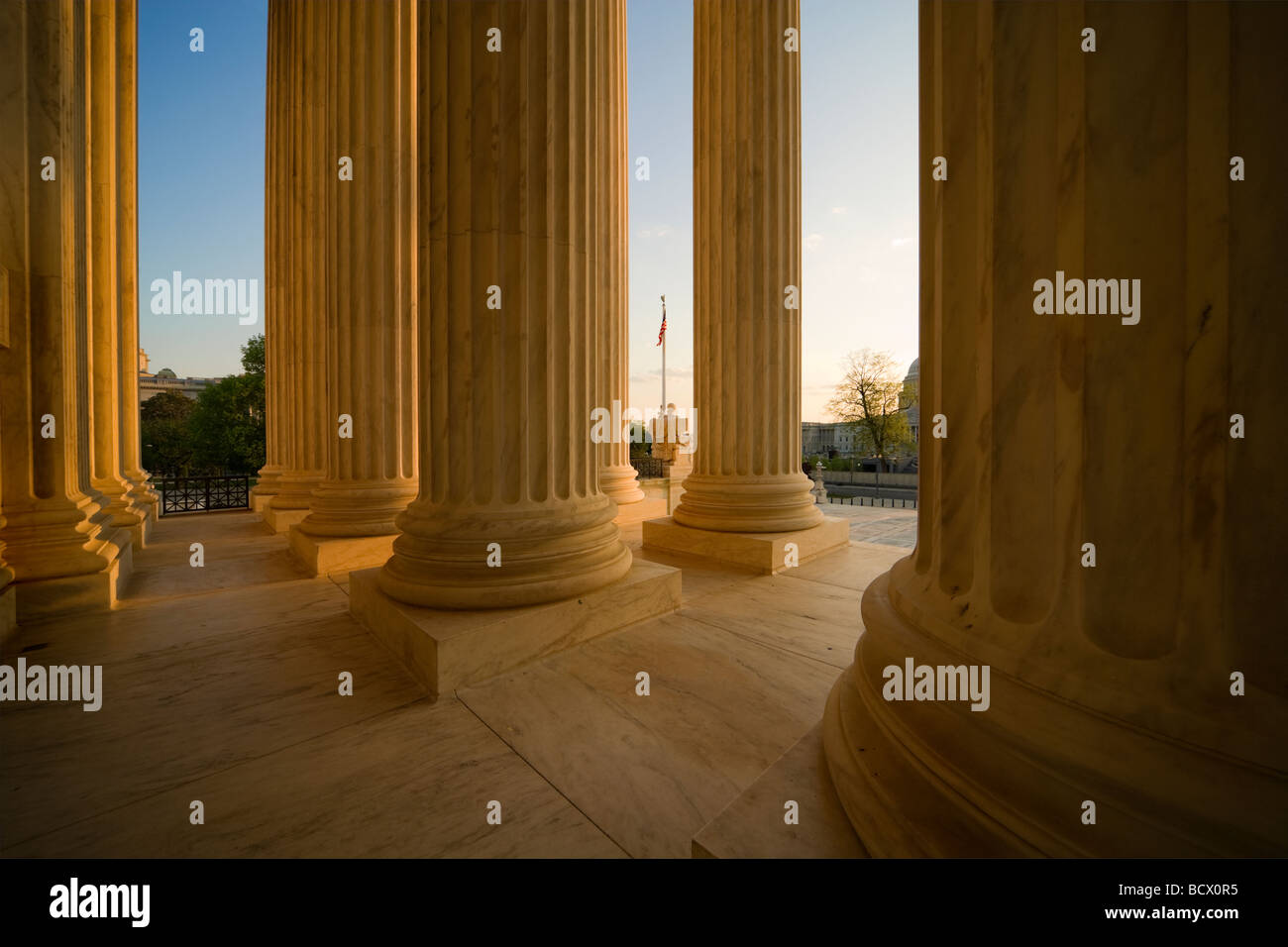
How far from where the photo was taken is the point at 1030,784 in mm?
3484

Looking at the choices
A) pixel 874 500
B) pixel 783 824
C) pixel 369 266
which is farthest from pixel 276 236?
pixel 874 500

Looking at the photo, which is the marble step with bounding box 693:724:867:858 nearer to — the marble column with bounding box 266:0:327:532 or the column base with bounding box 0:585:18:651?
the column base with bounding box 0:585:18:651

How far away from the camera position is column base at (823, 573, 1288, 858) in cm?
297

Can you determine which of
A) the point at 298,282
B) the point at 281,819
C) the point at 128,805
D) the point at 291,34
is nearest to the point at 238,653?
the point at 128,805

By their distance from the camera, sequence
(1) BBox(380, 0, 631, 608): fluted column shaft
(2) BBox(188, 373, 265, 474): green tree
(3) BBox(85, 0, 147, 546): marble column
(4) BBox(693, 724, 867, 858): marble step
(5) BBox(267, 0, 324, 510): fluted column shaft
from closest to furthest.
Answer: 1. (4) BBox(693, 724, 867, 858): marble step
2. (1) BBox(380, 0, 631, 608): fluted column shaft
3. (3) BBox(85, 0, 147, 546): marble column
4. (5) BBox(267, 0, 324, 510): fluted column shaft
5. (2) BBox(188, 373, 265, 474): green tree

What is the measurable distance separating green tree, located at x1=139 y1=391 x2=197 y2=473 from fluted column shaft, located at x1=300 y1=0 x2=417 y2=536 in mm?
90362

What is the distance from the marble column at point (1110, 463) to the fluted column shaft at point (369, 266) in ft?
49.6

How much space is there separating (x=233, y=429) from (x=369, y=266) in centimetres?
8729

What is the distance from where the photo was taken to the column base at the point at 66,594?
1091cm

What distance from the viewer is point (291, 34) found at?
2588 centimetres

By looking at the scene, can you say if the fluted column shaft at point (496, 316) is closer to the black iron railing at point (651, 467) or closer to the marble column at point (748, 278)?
the marble column at point (748, 278)

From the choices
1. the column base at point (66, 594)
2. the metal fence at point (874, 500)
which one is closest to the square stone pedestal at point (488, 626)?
the column base at point (66, 594)

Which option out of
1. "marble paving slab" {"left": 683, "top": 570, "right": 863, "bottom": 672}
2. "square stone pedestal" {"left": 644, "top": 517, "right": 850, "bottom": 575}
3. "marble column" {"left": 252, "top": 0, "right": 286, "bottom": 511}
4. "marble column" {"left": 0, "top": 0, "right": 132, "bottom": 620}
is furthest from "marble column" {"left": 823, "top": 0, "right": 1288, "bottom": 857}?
"marble column" {"left": 252, "top": 0, "right": 286, "bottom": 511}

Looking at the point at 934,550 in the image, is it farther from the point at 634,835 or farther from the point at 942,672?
the point at 634,835
